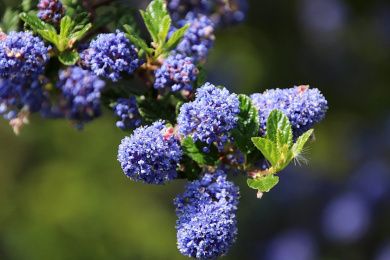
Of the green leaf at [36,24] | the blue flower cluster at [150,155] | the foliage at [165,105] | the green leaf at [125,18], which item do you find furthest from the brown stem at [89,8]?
the blue flower cluster at [150,155]

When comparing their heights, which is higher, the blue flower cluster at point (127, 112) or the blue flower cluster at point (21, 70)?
the blue flower cluster at point (21, 70)

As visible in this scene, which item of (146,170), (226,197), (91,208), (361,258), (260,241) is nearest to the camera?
(146,170)

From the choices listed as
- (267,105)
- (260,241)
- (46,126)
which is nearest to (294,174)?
(260,241)

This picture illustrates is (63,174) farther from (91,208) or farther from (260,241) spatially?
(260,241)

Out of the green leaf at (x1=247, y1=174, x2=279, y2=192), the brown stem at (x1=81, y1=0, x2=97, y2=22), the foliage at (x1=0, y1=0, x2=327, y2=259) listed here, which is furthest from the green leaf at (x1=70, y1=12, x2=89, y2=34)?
the green leaf at (x1=247, y1=174, x2=279, y2=192)

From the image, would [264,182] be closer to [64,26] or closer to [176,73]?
[176,73]

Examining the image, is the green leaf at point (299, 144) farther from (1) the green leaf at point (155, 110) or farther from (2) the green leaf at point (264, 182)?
(1) the green leaf at point (155, 110)
